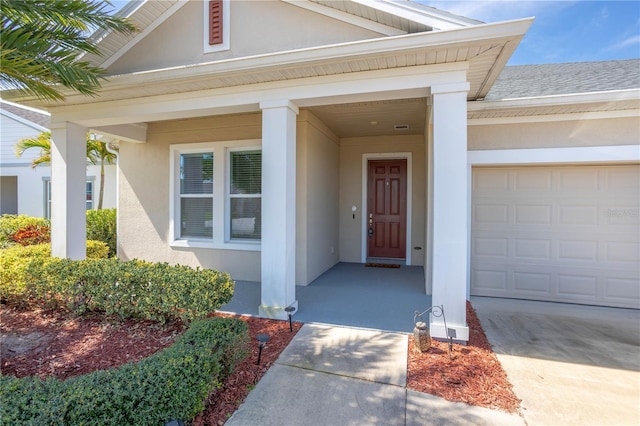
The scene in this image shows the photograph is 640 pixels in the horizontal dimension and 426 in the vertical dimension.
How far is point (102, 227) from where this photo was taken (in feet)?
27.0

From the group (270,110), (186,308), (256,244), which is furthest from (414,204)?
(186,308)

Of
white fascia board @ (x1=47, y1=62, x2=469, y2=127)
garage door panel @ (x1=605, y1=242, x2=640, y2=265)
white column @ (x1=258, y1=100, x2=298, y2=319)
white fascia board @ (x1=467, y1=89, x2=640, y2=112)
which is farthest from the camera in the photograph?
garage door panel @ (x1=605, y1=242, x2=640, y2=265)

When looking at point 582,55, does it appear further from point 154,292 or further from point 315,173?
point 154,292

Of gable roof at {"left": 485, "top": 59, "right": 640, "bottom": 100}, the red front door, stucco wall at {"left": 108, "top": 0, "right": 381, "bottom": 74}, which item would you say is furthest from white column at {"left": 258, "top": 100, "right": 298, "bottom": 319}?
the red front door

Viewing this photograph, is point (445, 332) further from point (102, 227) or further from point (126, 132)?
point (102, 227)

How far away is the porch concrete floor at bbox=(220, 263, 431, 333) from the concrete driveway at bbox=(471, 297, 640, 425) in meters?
1.02

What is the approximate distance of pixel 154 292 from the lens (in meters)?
3.69

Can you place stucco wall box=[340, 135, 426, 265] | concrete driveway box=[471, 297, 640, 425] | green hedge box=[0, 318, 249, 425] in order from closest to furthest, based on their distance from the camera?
green hedge box=[0, 318, 249, 425] → concrete driveway box=[471, 297, 640, 425] → stucco wall box=[340, 135, 426, 265]

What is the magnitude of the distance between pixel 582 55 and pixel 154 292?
940 cm

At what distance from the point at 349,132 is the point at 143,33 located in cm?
427

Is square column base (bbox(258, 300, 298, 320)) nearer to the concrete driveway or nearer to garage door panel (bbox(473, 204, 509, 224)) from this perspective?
the concrete driveway

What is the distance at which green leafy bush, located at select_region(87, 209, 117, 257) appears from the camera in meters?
8.07

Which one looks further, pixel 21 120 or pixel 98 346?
pixel 21 120

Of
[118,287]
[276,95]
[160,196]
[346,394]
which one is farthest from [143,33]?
[346,394]
